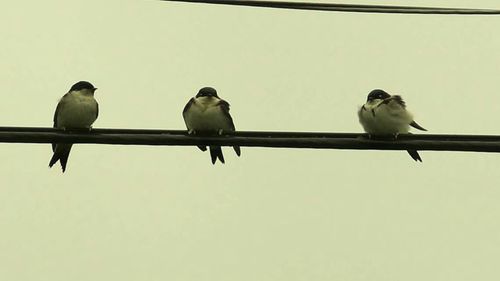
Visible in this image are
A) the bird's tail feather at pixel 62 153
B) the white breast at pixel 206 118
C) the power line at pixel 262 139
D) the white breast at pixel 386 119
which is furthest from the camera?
the bird's tail feather at pixel 62 153

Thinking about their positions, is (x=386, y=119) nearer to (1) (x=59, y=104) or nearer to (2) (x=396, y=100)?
(2) (x=396, y=100)

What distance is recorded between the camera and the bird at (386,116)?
8445mm

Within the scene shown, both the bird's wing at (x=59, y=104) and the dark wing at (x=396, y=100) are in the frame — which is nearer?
the dark wing at (x=396, y=100)

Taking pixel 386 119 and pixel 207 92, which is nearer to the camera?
pixel 386 119

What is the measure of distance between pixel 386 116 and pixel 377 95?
68cm

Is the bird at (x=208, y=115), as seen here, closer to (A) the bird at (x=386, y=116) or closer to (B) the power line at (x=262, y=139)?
(A) the bird at (x=386, y=116)

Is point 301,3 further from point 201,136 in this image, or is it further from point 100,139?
point 100,139

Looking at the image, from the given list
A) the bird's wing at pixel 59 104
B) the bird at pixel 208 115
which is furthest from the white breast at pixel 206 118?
the bird's wing at pixel 59 104

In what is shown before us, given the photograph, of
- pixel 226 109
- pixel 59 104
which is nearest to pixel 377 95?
pixel 226 109

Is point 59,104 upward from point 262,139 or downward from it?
upward

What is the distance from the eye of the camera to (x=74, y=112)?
31.1 ft

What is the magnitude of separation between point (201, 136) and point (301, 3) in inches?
39.8

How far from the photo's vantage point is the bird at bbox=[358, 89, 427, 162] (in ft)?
27.7

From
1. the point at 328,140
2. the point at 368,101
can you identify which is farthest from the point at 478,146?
the point at 368,101
